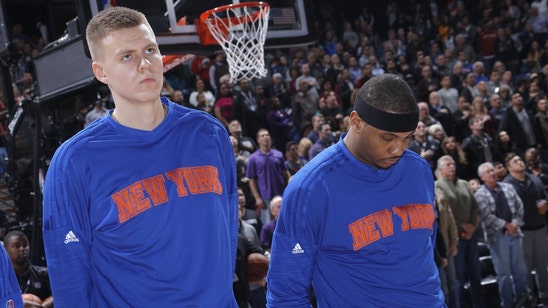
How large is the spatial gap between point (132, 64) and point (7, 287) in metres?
1.00

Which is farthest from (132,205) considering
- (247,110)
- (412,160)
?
(247,110)

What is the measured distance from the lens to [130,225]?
93.2 inches

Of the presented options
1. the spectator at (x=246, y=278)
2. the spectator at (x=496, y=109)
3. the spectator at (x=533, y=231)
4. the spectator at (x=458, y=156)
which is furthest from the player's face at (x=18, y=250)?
the spectator at (x=496, y=109)

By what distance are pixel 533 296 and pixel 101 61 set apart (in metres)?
7.85

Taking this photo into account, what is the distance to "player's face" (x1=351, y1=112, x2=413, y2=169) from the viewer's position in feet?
9.71

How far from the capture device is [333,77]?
1458cm

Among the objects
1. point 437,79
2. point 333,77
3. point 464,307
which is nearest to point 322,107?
point 333,77

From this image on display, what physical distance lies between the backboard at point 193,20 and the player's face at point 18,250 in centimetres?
202

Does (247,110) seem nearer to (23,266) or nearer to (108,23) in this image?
(23,266)

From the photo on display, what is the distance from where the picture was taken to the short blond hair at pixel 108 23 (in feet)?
8.05

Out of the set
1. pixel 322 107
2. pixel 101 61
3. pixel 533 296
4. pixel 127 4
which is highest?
pixel 127 4

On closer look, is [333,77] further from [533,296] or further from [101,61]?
[101,61]

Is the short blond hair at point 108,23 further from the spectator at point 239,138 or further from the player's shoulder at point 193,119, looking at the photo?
the spectator at point 239,138

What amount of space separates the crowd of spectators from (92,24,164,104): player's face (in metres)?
6.74
